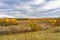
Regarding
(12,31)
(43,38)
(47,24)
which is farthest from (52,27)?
(12,31)

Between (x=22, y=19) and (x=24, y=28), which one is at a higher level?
(x=22, y=19)

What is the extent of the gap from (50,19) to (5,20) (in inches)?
30.5

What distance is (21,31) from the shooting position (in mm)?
1899

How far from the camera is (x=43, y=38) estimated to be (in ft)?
6.00

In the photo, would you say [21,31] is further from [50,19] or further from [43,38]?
[50,19]

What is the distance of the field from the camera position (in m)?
1.83

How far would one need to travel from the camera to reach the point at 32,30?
1.93 meters

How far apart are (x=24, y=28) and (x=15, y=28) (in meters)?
0.15

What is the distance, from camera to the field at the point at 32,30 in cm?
183

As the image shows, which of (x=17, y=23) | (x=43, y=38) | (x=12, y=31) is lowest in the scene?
(x=43, y=38)

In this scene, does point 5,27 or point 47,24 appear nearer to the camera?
point 5,27

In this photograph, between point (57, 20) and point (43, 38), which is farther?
point (57, 20)

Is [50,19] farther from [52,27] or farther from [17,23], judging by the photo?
[17,23]

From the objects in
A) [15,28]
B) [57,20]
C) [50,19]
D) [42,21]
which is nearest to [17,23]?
[15,28]
